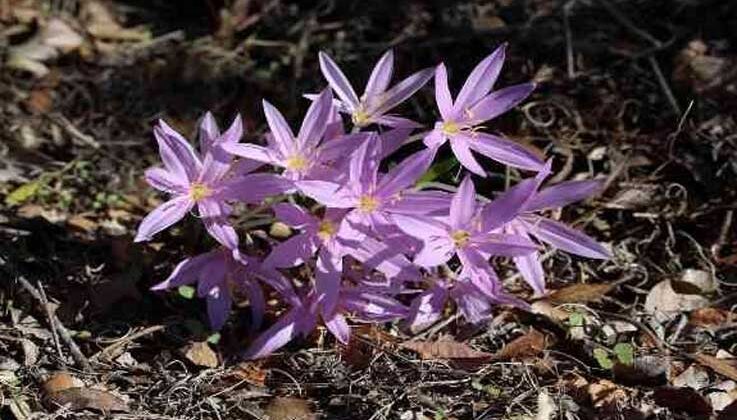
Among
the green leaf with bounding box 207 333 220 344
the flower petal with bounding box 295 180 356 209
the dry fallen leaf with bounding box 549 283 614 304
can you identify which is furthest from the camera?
the dry fallen leaf with bounding box 549 283 614 304

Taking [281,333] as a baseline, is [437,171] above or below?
above

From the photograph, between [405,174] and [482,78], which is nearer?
[405,174]

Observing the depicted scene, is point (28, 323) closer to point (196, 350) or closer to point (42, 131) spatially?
point (196, 350)

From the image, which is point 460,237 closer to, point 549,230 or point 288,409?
point 549,230

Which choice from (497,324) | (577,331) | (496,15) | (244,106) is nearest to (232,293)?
(497,324)

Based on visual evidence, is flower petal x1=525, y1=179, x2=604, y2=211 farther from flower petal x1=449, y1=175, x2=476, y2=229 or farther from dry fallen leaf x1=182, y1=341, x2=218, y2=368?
dry fallen leaf x1=182, y1=341, x2=218, y2=368

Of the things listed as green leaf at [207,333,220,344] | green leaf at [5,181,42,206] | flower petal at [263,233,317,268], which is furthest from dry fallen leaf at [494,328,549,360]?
green leaf at [5,181,42,206]

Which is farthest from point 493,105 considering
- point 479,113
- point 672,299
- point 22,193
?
point 22,193
